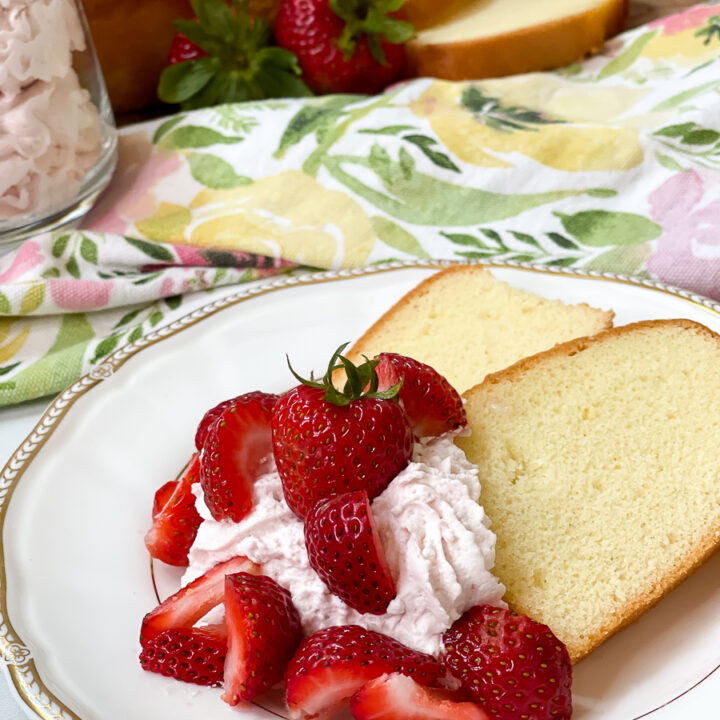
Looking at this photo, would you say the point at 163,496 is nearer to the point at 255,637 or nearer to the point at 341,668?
the point at 255,637

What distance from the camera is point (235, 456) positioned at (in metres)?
Answer: 1.60

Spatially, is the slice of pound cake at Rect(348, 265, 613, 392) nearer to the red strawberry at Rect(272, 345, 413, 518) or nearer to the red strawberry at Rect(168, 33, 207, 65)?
the red strawberry at Rect(272, 345, 413, 518)

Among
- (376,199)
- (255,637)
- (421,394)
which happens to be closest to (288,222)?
(376,199)

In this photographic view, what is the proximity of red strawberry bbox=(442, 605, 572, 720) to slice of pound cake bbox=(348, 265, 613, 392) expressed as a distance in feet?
2.53

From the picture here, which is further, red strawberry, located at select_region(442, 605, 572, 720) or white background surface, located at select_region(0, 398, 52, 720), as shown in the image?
white background surface, located at select_region(0, 398, 52, 720)

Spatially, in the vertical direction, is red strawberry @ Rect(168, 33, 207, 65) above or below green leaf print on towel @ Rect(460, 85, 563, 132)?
above

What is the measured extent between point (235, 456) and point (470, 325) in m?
0.76

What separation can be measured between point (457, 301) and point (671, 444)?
2.18ft

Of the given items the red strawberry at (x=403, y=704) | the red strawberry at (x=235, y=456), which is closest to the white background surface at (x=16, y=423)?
the red strawberry at (x=235, y=456)

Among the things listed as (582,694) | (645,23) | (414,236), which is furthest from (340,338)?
(645,23)

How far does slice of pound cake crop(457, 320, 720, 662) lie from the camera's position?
154 cm

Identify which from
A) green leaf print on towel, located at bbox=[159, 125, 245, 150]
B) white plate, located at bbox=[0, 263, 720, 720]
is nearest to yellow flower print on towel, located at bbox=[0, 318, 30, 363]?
white plate, located at bbox=[0, 263, 720, 720]

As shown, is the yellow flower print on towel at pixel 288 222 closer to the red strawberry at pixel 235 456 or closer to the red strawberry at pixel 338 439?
the red strawberry at pixel 235 456

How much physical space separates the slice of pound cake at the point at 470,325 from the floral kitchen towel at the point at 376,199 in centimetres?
31
